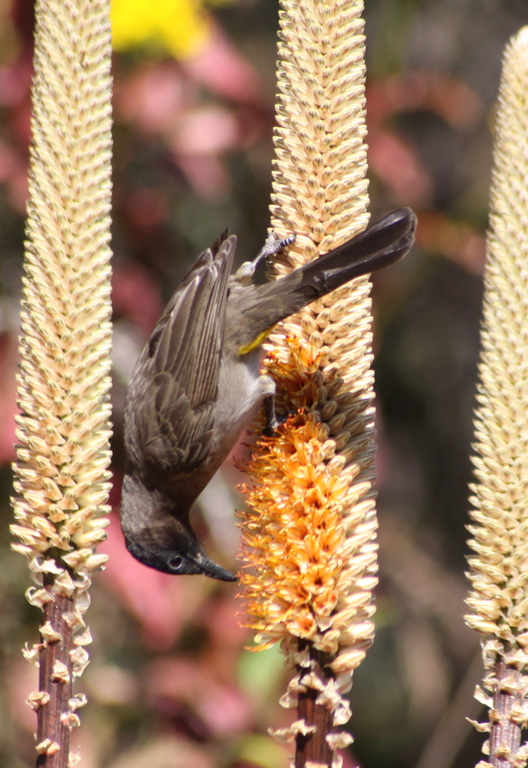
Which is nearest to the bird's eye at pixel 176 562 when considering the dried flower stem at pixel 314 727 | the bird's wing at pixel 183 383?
the bird's wing at pixel 183 383

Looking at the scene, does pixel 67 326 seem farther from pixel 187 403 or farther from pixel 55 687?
pixel 187 403

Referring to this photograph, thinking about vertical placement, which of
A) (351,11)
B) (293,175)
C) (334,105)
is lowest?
(293,175)

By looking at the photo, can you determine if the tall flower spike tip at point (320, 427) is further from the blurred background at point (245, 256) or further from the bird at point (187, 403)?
the blurred background at point (245, 256)

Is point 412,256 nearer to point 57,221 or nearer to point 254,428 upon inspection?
point 254,428

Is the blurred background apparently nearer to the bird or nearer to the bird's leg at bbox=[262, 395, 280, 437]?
the bird

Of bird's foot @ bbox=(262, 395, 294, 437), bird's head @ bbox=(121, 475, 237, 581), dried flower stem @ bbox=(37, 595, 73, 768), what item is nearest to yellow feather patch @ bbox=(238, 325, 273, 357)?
bird's head @ bbox=(121, 475, 237, 581)

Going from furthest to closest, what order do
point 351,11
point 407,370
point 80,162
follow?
point 407,370 → point 351,11 → point 80,162

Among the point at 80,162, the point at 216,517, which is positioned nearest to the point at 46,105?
the point at 80,162
